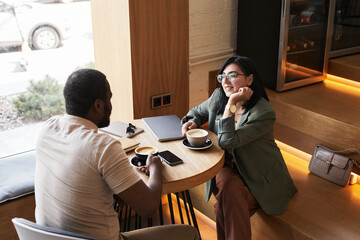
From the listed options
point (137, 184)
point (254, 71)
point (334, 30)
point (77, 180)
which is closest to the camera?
point (77, 180)

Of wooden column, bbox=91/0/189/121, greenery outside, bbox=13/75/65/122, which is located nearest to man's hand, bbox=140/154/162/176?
wooden column, bbox=91/0/189/121

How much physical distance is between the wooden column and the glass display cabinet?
0.83 meters

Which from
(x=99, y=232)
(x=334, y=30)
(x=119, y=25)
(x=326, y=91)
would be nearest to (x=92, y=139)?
(x=99, y=232)

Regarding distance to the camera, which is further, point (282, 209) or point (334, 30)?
point (334, 30)

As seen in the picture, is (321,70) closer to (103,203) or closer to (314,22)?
(314,22)

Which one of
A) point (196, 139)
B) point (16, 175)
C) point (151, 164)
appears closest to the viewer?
point (151, 164)

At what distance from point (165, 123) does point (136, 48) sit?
0.72m

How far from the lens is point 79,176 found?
4.74 ft

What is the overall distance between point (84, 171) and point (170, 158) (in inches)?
24.7

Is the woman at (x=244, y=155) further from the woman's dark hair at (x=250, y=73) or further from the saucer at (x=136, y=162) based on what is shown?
the saucer at (x=136, y=162)

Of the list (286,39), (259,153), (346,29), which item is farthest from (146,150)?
(346,29)

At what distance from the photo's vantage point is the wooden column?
2.87 metres

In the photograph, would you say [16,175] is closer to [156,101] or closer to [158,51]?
[156,101]

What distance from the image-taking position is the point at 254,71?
2.33 meters
